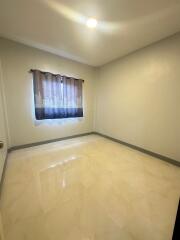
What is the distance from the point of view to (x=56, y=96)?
303 centimetres

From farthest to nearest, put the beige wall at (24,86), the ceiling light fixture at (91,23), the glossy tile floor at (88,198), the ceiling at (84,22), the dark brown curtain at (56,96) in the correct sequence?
the dark brown curtain at (56,96) → the beige wall at (24,86) → the ceiling light fixture at (91,23) → the ceiling at (84,22) → the glossy tile floor at (88,198)

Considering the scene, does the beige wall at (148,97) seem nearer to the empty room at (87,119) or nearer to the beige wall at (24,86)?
the empty room at (87,119)

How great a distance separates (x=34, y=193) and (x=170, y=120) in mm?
2556

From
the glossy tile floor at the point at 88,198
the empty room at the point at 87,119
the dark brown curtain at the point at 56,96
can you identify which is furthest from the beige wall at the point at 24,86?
the glossy tile floor at the point at 88,198

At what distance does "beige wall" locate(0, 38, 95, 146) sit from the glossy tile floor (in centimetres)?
62

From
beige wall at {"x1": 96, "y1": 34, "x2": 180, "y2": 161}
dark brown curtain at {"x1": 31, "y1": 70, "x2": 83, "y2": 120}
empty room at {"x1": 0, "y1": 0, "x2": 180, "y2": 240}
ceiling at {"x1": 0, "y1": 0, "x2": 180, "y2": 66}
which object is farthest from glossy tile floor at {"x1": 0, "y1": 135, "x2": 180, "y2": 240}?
ceiling at {"x1": 0, "y1": 0, "x2": 180, "y2": 66}

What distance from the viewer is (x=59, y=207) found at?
1.25 meters

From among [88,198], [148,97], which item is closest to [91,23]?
[148,97]

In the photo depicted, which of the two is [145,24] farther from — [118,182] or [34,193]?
[34,193]

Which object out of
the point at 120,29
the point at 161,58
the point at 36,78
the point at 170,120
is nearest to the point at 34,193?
the point at 36,78

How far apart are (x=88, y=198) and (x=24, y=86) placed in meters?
2.61

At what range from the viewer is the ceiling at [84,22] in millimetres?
1460

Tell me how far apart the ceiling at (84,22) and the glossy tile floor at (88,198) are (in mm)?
2339

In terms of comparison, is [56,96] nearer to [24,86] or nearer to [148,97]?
[24,86]
